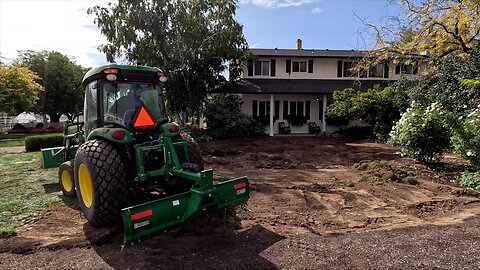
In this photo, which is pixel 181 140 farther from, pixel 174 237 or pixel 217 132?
pixel 217 132

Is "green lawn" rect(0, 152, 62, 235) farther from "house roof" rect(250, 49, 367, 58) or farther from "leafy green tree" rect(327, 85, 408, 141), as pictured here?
"house roof" rect(250, 49, 367, 58)

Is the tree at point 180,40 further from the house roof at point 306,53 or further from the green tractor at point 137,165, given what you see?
the green tractor at point 137,165

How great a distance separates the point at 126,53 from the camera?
1762 cm

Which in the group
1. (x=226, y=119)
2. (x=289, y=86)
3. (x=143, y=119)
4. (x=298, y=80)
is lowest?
(x=226, y=119)

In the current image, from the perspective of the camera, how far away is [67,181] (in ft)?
21.3

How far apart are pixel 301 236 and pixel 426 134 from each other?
689cm

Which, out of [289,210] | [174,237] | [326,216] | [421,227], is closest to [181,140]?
[174,237]

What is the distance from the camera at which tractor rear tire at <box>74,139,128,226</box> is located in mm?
4250

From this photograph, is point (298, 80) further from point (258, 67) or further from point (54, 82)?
point (54, 82)

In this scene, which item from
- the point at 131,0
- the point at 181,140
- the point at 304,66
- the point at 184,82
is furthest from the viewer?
the point at 304,66

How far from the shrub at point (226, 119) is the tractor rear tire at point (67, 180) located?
12.5 metres

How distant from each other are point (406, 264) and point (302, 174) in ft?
18.4

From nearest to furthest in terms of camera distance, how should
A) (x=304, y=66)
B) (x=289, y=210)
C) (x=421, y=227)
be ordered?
(x=421, y=227) → (x=289, y=210) → (x=304, y=66)

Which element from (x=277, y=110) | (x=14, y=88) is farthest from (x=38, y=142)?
(x=277, y=110)
